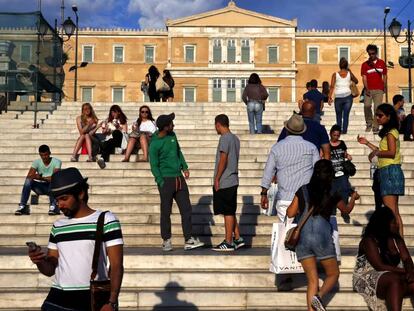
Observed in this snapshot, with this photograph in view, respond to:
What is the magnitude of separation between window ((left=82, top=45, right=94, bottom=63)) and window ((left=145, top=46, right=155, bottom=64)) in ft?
17.1

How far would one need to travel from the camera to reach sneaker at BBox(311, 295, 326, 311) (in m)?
5.43

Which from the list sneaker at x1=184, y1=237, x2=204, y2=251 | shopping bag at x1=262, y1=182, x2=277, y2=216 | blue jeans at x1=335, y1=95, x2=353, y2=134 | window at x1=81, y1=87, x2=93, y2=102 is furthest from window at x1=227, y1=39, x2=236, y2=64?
sneaker at x1=184, y1=237, x2=204, y2=251

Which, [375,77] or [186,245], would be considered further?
[375,77]

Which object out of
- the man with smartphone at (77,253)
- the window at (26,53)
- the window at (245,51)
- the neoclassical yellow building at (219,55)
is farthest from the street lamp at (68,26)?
the window at (245,51)

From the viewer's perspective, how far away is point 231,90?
57.8 metres

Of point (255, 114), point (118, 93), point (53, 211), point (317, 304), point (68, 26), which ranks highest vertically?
point (118, 93)

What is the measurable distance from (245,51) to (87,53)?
49.5 ft

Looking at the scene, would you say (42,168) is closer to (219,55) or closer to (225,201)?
(225,201)

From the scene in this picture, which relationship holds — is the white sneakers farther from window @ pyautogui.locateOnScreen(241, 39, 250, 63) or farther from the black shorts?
window @ pyautogui.locateOnScreen(241, 39, 250, 63)

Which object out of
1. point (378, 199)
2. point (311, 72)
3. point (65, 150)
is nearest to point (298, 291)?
point (378, 199)

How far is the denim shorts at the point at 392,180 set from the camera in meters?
7.46

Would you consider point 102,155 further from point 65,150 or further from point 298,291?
point 298,291

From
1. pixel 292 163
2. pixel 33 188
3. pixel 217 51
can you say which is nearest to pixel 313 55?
pixel 217 51

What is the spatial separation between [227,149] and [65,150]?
6193mm
